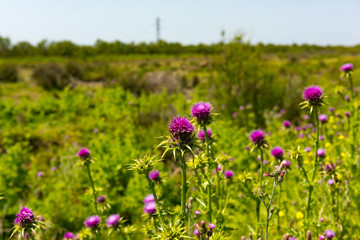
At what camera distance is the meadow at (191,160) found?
85.3 inches

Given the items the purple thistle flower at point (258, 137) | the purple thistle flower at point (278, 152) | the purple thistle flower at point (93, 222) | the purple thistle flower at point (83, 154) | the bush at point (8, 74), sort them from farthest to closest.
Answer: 1. the bush at point (8, 74)
2. the purple thistle flower at point (83, 154)
3. the purple thistle flower at point (278, 152)
4. the purple thistle flower at point (93, 222)
5. the purple thistle flower at point (258, 137)

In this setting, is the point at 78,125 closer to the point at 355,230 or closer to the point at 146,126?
the point at 146,126

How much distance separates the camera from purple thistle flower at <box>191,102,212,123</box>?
2072 mm

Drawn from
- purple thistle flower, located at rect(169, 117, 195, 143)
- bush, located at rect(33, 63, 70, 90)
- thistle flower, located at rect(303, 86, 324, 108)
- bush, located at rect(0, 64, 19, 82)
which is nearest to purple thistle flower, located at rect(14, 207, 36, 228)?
purple thistle flower, located at rect(169, 117, 195, 143)

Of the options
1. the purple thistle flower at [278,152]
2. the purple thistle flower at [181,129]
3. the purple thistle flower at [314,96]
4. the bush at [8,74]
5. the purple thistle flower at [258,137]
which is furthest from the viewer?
the bush at [8,74]

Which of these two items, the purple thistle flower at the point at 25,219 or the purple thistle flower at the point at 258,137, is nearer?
the purple thistle flower at the point at 25,219

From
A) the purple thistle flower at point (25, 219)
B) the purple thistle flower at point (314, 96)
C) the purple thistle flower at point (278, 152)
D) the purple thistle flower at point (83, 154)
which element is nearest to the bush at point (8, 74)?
the purple thistle flower at point (83, 154)

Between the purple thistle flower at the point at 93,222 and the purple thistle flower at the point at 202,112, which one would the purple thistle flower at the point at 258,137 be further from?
the purple thistle flower at the point at 93,222

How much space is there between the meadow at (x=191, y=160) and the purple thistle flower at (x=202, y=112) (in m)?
0.01

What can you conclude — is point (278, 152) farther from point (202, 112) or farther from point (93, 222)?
point (93, 222)

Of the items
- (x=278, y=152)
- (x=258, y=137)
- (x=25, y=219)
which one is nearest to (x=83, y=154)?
(x=25, y=219)

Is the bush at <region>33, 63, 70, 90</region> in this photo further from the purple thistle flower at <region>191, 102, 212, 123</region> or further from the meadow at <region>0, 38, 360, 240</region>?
the purple thistle flower at <region>191, 102, 212, 123</region>

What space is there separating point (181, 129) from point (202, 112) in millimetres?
332

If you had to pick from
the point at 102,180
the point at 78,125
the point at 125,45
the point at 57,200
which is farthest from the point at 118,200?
the point at 125,45
